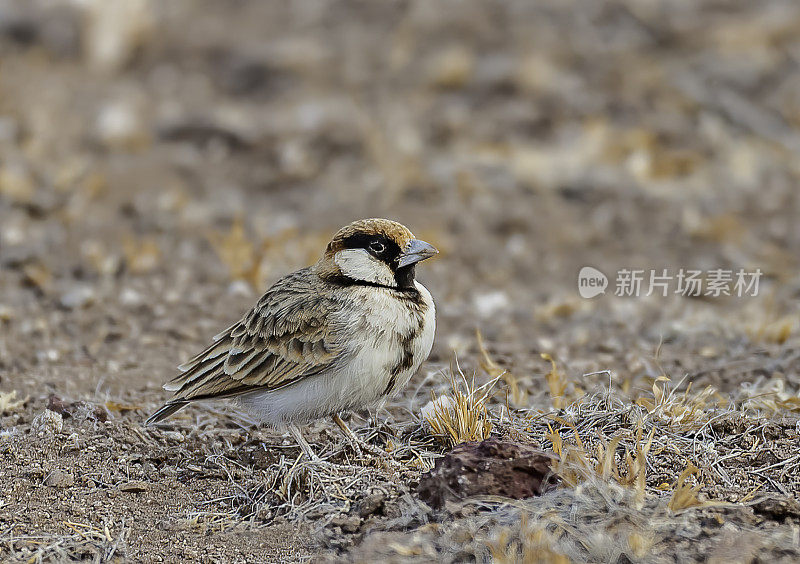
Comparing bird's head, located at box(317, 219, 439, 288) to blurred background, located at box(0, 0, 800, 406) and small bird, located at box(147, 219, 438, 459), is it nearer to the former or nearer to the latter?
small bird, located at box(147, 219, 438, 459)

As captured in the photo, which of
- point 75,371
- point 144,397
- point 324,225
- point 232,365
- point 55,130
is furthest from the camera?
point 55,130

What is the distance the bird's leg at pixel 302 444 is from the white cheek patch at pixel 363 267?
0.76 m

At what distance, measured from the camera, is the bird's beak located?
4680 millimetres

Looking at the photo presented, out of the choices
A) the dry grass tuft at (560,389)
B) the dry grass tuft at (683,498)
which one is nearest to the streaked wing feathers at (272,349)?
the dry grass tuft at (560,389)

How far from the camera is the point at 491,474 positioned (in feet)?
12.5

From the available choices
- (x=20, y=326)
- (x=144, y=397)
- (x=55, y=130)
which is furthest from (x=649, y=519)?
(x=55, y=130)

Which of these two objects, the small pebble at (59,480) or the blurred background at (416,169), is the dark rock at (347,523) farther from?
the blurred background at (416,169)

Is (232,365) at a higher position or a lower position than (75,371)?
higher

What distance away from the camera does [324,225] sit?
8.42 m

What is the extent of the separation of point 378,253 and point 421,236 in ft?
11.1

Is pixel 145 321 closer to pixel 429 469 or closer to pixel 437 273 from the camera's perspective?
pixel 437 273

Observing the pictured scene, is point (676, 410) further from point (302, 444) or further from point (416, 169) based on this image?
point (416, 169)

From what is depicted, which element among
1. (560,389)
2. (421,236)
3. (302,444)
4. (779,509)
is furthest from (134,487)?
(421,236)

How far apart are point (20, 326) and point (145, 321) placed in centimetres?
81
